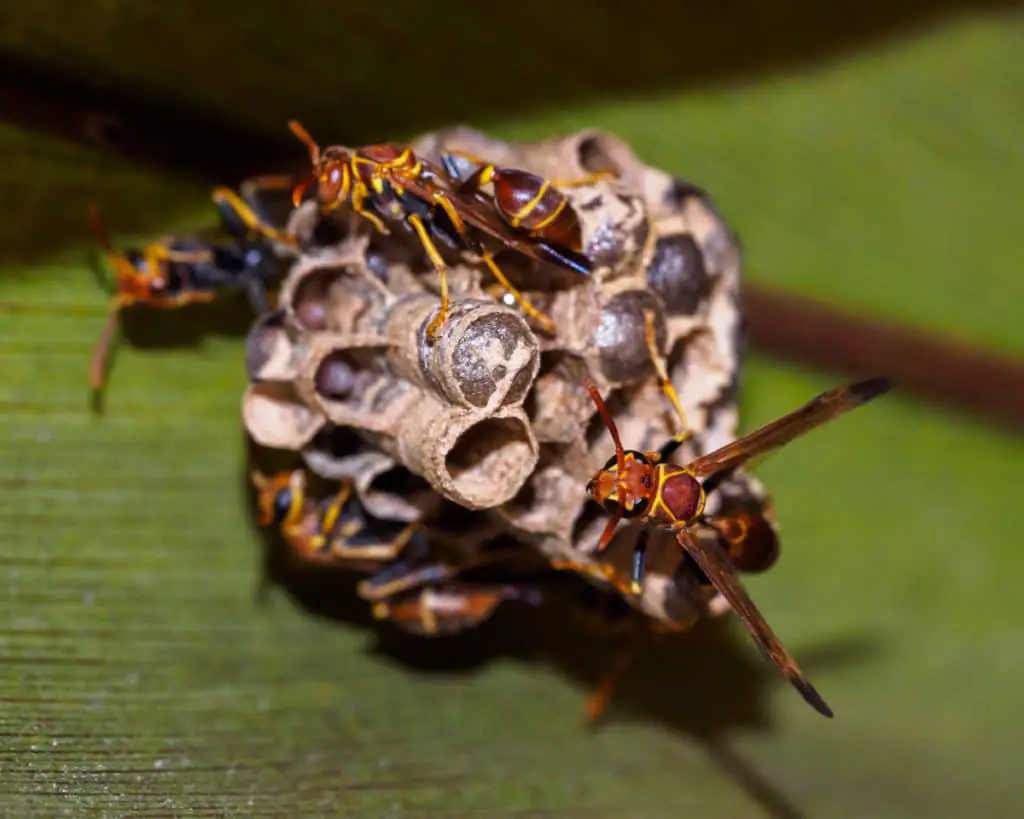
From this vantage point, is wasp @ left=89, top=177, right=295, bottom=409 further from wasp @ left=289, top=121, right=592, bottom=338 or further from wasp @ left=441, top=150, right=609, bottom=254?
wasp @ left=441, top=150, right=609, bottom=254

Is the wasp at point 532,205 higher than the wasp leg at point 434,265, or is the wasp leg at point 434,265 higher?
the wasp at point 532,205

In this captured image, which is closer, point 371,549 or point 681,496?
point 681,496

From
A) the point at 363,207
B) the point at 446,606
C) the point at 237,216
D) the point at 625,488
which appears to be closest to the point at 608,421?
the point at 625,488

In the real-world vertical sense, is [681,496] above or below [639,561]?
above

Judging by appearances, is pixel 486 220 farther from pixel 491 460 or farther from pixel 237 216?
pixel 237 216

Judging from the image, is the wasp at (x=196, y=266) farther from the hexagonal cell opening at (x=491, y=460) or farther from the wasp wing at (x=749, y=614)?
the wasp wing at (x=749, y=614)

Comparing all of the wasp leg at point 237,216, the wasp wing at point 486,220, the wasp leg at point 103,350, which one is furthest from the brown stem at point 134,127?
the wasp wing at point 486,220

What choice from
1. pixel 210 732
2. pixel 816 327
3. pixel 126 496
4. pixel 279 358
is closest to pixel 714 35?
pixel 816 327
